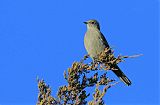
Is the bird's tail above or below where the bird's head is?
below

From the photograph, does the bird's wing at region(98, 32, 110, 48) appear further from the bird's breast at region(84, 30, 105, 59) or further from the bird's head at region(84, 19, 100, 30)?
the bird's head at region(84, 19, 100, 30)

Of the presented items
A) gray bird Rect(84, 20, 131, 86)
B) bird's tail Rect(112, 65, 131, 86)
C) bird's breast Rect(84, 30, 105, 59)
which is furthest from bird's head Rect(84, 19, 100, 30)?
bird's tail Rect(112, 65, 131, 86)

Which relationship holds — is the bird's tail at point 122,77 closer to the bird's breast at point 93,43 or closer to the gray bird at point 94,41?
the gray bird at point 94,41

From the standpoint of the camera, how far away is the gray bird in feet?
32.8

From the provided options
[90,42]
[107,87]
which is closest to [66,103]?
[107,87]

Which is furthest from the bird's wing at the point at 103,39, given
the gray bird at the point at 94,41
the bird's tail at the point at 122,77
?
the bird's tail at the point at 122,77

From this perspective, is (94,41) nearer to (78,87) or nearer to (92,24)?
(92,24)

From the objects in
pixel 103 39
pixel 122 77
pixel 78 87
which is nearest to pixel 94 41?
pixel 103 39

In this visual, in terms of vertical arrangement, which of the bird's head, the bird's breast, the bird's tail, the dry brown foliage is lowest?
the dry brown foliage

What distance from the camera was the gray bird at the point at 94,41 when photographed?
1001cm

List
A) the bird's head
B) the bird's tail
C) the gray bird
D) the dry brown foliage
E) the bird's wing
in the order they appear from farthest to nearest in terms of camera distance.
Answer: the bird's head
the bird's wing
the gray bird
the bird's tail
the dry brown foliage

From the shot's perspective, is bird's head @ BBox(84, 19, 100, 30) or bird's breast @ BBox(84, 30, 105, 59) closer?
bird's breast @ BBox(84, 30, 105, 59)

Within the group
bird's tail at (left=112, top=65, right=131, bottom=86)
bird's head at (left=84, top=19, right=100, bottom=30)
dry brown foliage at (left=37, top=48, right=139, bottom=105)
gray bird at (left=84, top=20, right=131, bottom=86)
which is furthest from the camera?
bird's head at (left=84, top=19, right=100, bottom=30)

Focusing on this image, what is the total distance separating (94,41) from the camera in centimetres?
1041
